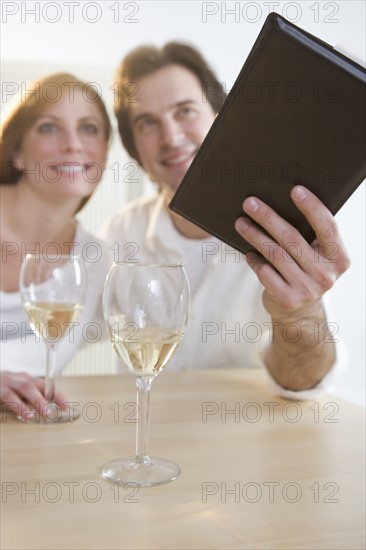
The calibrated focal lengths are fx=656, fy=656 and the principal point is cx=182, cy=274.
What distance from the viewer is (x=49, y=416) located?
75 centimetres

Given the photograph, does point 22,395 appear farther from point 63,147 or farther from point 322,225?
point 63,147

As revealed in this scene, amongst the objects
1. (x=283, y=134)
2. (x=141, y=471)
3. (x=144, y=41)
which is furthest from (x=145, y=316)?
(x=144, y=41)

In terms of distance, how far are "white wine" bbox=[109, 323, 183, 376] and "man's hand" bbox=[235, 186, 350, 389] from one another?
236 mm

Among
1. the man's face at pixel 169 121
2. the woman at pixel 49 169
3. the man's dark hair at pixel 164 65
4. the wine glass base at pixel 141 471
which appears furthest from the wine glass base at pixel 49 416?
the man's dark hair at pixel 164 65

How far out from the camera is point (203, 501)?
526 mm

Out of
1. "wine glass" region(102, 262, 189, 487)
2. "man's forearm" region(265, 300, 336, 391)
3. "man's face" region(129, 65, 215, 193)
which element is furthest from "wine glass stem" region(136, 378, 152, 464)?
"man's face" region(129, 65, 215, 193)

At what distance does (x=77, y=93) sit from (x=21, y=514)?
1437 millimetres

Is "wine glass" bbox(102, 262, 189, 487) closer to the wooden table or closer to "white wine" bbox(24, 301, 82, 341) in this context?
the wooden table

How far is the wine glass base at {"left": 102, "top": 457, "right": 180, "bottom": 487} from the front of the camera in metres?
0.56

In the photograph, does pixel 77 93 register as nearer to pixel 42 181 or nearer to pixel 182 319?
pixel 42 181

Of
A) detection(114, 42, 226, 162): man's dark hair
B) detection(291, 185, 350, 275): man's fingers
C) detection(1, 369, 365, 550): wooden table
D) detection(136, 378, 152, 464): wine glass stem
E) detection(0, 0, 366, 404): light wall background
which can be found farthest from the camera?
detection(0, 0, 366, 404): light wall background

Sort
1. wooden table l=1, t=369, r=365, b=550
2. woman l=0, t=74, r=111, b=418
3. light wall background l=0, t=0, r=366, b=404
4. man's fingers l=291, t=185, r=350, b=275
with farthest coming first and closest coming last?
1. light wall background l=0, t=0, r=366, b=404
2. woman l=0, t=74, r=111, b=418
3. man's fingers l=291, t=185, r=350, b=275
4. wooden table l=1, t=369, r=365, b=550

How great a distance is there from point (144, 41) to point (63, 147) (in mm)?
1310

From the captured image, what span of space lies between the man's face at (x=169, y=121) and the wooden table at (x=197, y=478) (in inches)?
33.9
